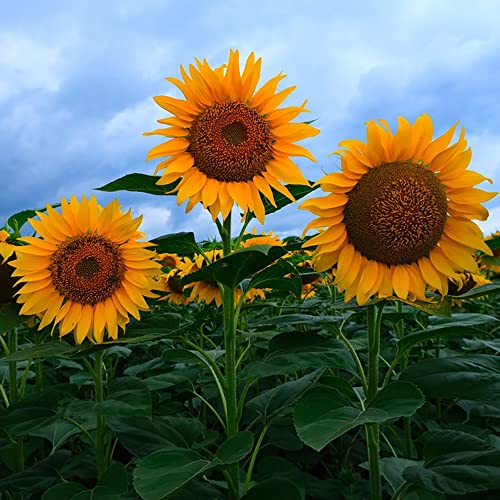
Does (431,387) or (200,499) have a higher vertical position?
(431,387)

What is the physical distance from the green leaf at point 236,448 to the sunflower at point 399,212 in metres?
0.63

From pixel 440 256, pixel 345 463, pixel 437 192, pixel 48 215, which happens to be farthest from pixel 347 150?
pixel 345 463

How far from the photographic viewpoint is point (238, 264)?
1.87 m

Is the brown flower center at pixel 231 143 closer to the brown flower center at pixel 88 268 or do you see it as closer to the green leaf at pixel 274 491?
the brown flower center at pixel 88 268

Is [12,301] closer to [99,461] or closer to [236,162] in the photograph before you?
[99,461]

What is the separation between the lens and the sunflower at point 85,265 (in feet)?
7.77

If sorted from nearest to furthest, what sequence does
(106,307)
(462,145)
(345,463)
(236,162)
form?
(462,145) < (236,162) < (106,307) < (345,463)

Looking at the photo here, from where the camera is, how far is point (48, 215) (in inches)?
93.6

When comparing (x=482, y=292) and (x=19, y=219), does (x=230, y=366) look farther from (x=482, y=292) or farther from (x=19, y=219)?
(x=19, y=219)

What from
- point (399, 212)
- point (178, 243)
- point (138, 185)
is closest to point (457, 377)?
point (399, 212)

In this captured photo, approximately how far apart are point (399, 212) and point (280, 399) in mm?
913

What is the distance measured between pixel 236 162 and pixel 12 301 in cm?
129

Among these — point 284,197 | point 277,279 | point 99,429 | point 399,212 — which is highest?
point 284,197

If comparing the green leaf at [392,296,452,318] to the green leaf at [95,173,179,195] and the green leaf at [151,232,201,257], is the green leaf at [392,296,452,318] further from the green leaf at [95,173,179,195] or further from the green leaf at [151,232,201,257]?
the green leaf at [95,173,179,195]
